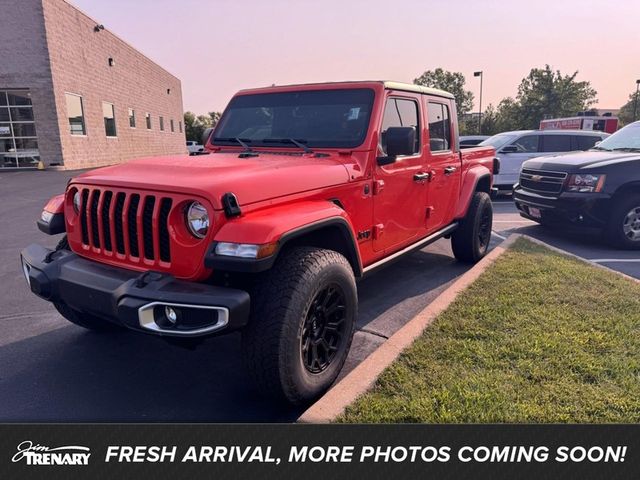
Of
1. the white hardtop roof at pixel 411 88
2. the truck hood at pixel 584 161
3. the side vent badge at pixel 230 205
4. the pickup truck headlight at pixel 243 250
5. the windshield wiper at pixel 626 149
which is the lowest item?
the pickup truck headlight at pixel 243 250

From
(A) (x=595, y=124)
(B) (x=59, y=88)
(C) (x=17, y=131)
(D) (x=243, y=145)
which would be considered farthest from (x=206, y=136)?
(A) (x=595, y=124)

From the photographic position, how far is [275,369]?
2.56m

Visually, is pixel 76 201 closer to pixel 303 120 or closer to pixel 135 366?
pixel 135 366

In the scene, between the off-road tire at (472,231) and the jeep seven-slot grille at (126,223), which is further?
the off-road tire at (472,231)

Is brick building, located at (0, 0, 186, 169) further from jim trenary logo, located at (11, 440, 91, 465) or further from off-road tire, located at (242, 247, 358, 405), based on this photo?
off-road tire, located at (242, 247, 358, 405)

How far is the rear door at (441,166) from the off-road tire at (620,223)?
2798mm

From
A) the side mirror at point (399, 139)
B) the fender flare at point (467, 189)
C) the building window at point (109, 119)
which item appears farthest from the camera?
the building window at point (109, 119)

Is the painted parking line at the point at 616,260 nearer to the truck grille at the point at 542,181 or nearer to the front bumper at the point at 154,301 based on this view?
the truck grille at the point at 542,181

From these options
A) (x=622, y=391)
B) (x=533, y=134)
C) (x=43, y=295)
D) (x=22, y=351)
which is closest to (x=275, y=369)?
(x=43, y=295)

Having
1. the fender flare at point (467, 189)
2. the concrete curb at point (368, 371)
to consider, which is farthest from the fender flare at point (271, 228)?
the fender flare at point (467, 189)

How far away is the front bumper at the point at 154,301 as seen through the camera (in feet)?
7.80

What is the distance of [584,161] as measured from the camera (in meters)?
6.99

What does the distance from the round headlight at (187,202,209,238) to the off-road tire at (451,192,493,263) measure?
386 cm

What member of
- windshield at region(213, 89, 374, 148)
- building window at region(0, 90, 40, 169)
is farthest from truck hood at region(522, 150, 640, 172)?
building window at region(0, 90, 40, 169)
